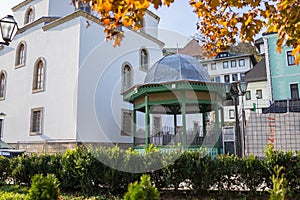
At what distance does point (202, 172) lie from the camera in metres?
5.55

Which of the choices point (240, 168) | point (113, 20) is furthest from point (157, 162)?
point (113, 20)

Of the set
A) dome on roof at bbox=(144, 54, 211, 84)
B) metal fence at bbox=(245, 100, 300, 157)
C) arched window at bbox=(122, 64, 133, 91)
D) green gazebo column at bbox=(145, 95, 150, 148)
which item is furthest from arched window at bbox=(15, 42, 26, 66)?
metal fence at bbox=(245, 100, 300, 157)

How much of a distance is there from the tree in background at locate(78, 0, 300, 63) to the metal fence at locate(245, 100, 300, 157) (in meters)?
4.78

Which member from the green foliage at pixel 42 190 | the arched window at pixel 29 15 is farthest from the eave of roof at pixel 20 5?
the green foliage at pixel 42 190

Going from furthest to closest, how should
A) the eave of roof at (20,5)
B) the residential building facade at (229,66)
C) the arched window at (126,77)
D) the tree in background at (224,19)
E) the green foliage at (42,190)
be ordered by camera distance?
the residential building facade at (229,66), the eave of roof at (20,5), the arched window at (126,77), the green foliage at (42,190), the tree in background at (224,19)

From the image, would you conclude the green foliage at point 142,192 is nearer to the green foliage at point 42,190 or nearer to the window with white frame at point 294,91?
the green foliage at point 42,190

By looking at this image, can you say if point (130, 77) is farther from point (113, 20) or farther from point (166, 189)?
point (113, 20)

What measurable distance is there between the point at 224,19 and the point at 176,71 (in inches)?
265

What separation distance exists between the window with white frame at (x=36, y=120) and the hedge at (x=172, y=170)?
1100 cm

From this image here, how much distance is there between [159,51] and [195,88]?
41.8ft

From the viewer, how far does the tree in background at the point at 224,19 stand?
3.15m

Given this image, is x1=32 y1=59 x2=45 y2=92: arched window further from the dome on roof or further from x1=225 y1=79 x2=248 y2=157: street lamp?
x1=225 y1=79 x2=248 y2=157: street lamp

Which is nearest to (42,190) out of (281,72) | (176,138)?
(176,138)

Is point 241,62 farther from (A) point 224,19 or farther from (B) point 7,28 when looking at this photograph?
(B) point 7,28
